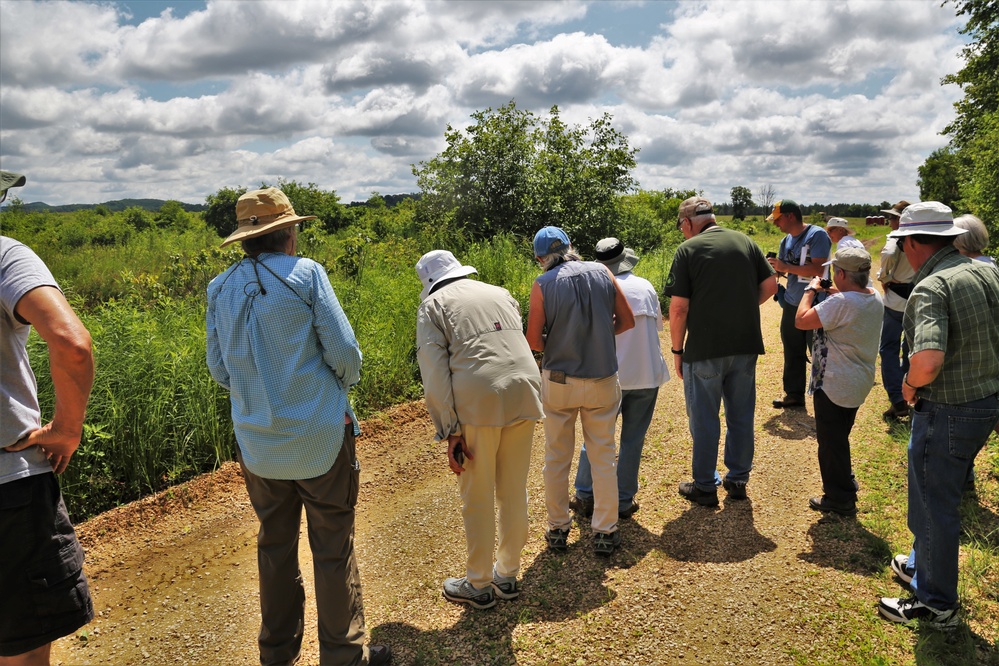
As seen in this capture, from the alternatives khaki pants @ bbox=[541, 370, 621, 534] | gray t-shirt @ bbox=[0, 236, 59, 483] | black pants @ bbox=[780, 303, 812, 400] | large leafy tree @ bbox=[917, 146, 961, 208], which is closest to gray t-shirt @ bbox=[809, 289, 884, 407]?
khaki pants @ bbox=[541, 370, 621, 534]

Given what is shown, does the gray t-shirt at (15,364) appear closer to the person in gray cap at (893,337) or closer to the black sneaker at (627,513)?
the black sneaker at (627,513)

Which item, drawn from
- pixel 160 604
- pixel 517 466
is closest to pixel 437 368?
pixel 517 466

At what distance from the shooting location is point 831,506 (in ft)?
14.3

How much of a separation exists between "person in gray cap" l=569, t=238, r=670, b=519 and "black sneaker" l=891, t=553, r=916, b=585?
1567 mm

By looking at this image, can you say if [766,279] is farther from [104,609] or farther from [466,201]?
[466,201]

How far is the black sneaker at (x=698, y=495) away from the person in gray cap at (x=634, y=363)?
1.65 feet

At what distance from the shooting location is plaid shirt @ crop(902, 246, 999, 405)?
3.01 metres

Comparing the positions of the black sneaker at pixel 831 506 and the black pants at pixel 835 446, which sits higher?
the black pants at pixel 835 446

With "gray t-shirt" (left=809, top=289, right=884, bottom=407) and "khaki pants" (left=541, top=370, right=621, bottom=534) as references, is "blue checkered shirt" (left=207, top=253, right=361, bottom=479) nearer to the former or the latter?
"khaki pants" (left=541, top=370, right=621, bottom=534)

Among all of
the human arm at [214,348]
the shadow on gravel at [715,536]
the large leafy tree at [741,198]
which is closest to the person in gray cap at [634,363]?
the shadow on gravel at [715,536]

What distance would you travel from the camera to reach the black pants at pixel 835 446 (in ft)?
13.9

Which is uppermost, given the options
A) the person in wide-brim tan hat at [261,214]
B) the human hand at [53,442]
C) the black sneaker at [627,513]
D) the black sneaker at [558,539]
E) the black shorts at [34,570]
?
the person in wide-brim tan hat at [261,214]

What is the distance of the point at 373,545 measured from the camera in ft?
14.1

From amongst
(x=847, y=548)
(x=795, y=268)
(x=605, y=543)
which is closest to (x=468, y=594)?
(x=605, y=543)
